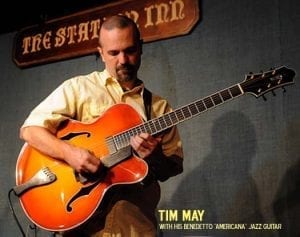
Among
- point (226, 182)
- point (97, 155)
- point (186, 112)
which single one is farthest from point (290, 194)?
point (97, 155)

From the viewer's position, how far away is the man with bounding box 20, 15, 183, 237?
4.97 feet

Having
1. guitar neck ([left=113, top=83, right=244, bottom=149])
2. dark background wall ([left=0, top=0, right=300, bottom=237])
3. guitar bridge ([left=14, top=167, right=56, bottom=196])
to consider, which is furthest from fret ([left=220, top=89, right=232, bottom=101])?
guitar bridge ([left=14, top=167, right=56, bottom=196])

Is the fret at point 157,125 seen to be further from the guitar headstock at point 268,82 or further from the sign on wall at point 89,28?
the sign on wall at point 89,28

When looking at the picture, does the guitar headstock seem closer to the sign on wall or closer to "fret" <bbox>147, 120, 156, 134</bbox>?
"fret" <bbox>147, 120, 156, 134</bbox>

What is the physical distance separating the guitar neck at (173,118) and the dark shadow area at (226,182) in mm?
510

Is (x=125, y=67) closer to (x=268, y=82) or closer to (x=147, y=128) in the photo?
(x=147, y=128)

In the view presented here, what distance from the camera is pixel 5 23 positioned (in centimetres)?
296

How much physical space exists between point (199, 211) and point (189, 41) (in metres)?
0.87

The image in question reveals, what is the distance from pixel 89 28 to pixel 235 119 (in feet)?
3.54

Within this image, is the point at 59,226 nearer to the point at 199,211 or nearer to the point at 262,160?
the point at 199,211

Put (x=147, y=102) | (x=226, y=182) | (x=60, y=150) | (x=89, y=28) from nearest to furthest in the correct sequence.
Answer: (x=60, y=150) → (x=147, y=102) → (x=226, y=182) → (x=89, y=28)

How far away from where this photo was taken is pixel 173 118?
158cm

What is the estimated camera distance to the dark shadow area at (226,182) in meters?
2.02

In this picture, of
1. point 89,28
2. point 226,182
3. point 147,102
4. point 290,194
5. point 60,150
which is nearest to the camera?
point 60,150
